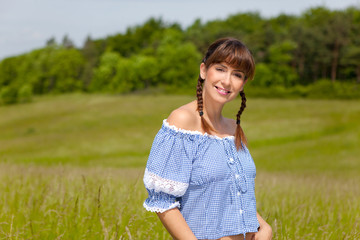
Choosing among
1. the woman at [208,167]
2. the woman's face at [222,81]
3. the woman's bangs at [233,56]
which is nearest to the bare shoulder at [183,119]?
the woman at [208,167]

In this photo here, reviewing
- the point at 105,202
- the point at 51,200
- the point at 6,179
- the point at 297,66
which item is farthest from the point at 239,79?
the point at 297,66

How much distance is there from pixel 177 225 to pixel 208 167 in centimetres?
39

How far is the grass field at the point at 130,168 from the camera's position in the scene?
3.73m

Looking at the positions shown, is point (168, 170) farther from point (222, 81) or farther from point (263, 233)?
point (263, 233)

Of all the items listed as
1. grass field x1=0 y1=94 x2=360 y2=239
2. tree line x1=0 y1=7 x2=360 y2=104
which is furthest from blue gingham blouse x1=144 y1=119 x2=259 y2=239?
tree line x1=0 y1=7 x2=360 y2=104

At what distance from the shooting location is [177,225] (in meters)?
2.19

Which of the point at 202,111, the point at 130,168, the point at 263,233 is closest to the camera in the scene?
the point at 202,111

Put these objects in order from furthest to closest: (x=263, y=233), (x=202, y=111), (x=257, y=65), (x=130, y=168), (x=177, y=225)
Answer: (x=257, y=65) < (x=130, y=168) < (x=263, y=233) < (x=202, y=111) < (x=177, y=225)

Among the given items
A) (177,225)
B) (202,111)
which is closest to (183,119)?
(202,111)

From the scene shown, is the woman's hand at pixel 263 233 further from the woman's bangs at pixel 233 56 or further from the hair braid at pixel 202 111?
the woman's bangs at pixel 233 56

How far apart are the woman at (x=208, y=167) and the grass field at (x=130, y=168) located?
497mm

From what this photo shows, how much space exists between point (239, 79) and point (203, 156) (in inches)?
23.4

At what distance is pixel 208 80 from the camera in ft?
8.24

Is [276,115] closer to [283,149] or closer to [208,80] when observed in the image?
[283,149]
